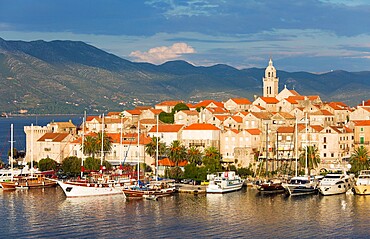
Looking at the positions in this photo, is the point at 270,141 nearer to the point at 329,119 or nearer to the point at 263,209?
the point at 329,119

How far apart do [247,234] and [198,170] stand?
31479 millimetres

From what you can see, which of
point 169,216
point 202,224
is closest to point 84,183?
point 169,216

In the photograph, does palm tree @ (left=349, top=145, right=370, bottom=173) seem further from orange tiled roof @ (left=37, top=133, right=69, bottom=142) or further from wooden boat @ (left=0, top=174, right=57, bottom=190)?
orange tiled roof @ (left=37, top=133, right=69, bottom=142)

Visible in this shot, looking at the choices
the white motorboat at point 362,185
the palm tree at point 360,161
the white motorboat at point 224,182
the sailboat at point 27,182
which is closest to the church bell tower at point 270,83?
the palm tree at point 360,161

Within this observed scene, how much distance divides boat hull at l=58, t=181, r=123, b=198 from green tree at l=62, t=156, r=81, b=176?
1307 cm

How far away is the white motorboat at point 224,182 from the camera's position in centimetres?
8138

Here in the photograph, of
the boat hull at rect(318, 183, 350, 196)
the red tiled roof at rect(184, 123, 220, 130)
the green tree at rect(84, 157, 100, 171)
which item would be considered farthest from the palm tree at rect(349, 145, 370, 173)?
the green tree at rect(84, 157, 100, 171)

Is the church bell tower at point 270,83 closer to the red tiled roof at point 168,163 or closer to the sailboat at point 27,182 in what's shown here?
the red tiled roof at point 168,163

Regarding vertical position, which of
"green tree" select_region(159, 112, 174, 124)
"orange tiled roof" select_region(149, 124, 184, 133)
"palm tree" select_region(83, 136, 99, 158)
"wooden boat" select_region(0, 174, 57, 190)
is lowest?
"wooden boat" select_region(0, 174, 57, 190)

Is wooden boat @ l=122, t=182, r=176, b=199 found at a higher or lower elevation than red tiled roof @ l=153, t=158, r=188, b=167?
lower

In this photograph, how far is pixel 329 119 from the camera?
4247 inches

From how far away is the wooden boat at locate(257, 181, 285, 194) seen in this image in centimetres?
8144

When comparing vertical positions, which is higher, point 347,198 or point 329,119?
point 329,119

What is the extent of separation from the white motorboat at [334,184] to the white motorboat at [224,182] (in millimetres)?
9491
